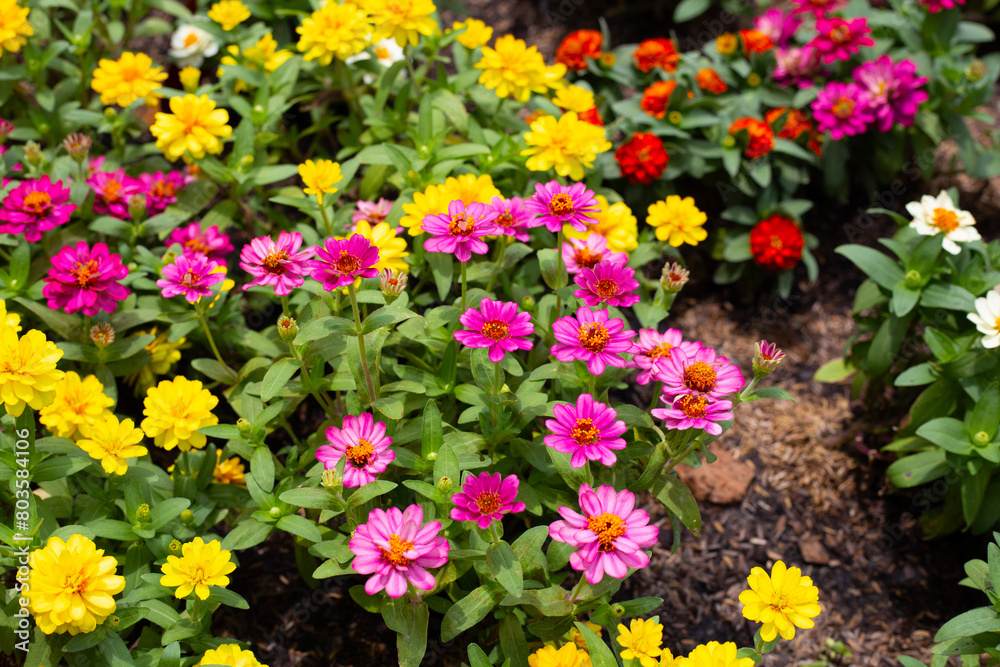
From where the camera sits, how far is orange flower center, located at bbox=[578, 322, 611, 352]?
2.20 metres

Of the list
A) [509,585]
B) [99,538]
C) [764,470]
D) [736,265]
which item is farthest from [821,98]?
[99,538]

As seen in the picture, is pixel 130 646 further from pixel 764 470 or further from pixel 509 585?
pixel 764 470

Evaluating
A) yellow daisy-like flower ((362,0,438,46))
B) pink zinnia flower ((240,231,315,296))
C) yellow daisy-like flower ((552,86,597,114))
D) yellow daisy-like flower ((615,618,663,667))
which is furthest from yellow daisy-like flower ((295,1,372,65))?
yellow daisy-like flower ((615,618,663,667))

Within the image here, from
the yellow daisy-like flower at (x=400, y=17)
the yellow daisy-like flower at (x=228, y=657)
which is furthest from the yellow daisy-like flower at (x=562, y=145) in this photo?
the yellow daisy-like flower at (x=228, y=657)

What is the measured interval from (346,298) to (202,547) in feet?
3.27

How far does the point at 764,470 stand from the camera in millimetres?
3609

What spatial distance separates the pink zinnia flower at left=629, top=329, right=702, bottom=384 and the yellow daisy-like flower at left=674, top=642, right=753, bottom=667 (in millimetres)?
802

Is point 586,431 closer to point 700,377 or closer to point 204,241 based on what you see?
point 700,377

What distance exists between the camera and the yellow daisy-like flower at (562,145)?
2.96 m

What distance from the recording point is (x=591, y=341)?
7.22ft

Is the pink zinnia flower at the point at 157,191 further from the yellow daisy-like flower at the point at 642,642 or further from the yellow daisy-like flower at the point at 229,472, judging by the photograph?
the yellow daisy-like flower at the point at 642,642

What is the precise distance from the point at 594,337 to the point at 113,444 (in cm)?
162

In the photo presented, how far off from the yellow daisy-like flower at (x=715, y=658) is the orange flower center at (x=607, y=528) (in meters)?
Answer: 0.46

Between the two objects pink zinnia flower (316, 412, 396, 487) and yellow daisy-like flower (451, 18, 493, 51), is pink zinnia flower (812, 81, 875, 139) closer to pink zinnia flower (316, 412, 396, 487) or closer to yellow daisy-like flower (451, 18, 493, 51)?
yellow daisy-like flower (451, 18, 493, 51)
